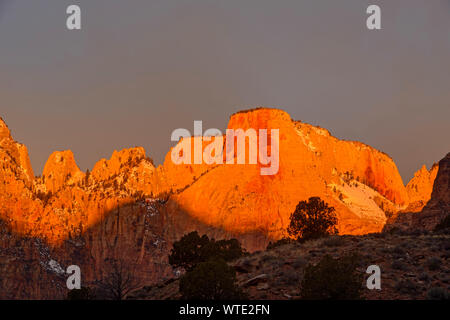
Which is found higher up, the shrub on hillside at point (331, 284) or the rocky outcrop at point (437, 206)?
the rocky outcrop at point (437, 206)

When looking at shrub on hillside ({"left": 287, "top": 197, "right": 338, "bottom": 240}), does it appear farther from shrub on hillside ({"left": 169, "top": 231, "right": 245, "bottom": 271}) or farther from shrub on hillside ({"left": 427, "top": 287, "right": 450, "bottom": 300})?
shrub on hillside ({"left": 427, "top": 287, "right": 450, "bottom": 300})

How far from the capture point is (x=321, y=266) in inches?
1404

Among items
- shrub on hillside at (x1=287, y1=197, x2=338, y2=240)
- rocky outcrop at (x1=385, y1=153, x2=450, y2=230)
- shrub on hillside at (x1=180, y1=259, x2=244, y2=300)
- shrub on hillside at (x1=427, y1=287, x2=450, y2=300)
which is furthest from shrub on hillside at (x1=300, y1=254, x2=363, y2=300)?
rocky outcrop at (x1=385, y1=153, x2=450, y2=230)

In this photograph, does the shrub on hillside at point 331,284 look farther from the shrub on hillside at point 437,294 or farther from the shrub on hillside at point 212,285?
the shrub on hillside at point 212,285

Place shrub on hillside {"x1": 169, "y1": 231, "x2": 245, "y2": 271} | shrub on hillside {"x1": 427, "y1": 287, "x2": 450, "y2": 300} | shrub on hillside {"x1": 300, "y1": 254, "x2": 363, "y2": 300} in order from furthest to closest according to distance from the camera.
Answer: shrub on hillside {"x1": 169, "y1": 231, "x2": 245, "y2": 271} < shrub on hillside {"x1": 427, "y1": 287, "x2": 450, "y2": 300} < shrub on hillside {"x1": 300, "y1": 254, "x2": 363, "y2": 300}

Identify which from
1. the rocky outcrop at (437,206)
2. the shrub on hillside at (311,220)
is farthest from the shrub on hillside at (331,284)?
the rocky outcrop at (437,206)

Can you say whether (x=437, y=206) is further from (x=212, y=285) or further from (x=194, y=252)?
(x=212, y=285)

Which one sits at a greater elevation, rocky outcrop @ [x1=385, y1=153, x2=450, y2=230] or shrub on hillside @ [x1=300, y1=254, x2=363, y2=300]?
rocky outcrop @ [x1=385, y1=153, x2=450, y2=230]

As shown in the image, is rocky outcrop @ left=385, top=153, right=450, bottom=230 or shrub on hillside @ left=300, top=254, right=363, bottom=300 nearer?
shrub on hillside @ left=300, top=254, right=363, bottom=300

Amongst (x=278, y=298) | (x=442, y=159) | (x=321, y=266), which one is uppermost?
(x=442, y=159)

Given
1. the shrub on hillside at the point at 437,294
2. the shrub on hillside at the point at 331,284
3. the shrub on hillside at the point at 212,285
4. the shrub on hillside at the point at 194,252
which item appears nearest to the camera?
the shrub on hillside at the point at 331,284
